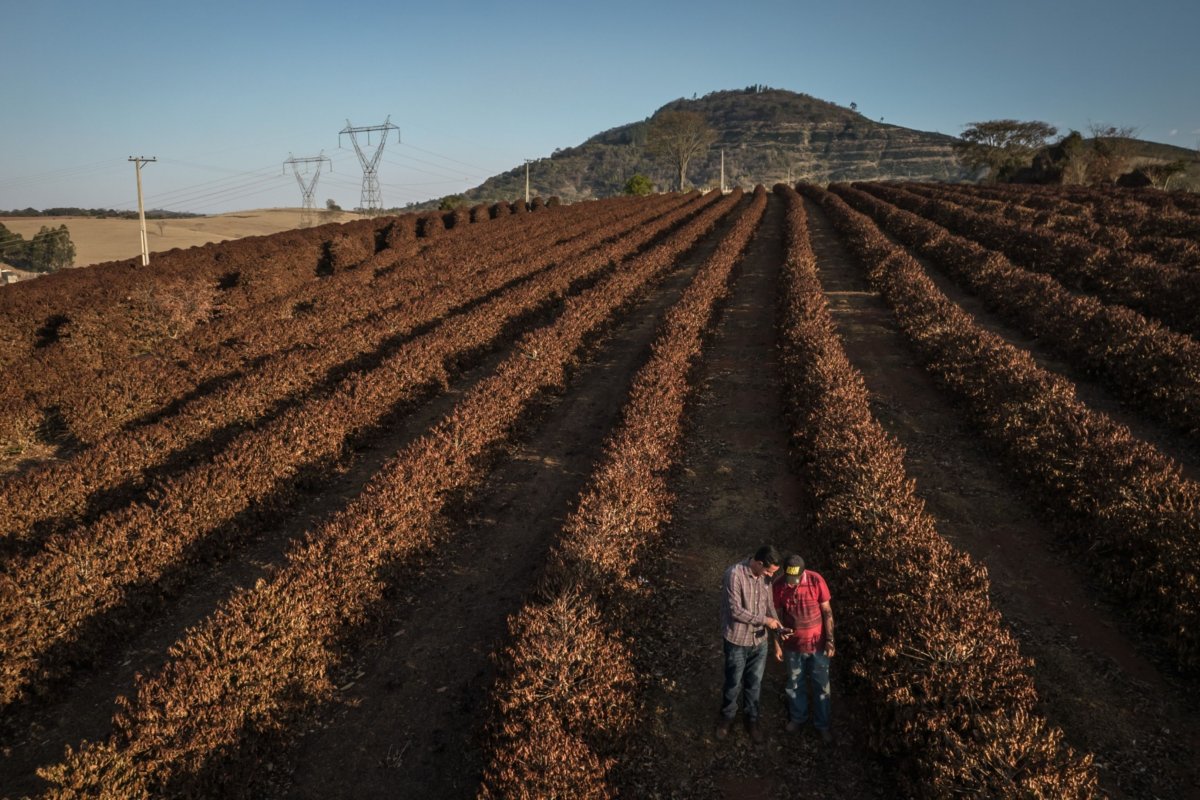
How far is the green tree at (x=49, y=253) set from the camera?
184 feet

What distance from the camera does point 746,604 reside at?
5.46 m

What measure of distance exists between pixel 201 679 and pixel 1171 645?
948 centimetres

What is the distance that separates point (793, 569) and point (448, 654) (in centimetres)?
421

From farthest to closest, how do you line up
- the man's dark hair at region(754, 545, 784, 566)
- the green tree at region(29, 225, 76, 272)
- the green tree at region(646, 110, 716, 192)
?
the green tree at region(646, 110, 716, 192) < the green tree at region(29, 225, 76, 272) < the man's dark hair at region(754, 545, 784, 566)

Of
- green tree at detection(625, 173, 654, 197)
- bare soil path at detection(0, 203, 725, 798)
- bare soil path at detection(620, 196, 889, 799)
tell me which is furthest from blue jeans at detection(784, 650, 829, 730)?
green tree at detection(625, 173, 654, 197)

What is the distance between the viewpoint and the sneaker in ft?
19.2

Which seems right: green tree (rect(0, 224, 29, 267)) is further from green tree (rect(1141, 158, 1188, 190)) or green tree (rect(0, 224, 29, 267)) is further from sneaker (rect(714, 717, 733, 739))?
green tree (rect(1141, 158, 1188, 190))

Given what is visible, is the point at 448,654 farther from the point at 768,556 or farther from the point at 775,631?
the point at 768,556

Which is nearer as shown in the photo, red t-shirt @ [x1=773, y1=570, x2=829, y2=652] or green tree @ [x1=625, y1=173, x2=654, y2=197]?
red t-shirt @ [x1=773, y1=570, x2=829, y2=652]

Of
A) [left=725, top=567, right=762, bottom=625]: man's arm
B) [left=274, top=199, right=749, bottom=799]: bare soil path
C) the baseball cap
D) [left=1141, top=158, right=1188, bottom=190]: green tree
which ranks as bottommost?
[left=274, top=199, right=749, bottom=799]: bare soil path

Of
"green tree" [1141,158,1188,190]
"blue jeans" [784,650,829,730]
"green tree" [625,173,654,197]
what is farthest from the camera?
"green tree" [625,173,654,197]

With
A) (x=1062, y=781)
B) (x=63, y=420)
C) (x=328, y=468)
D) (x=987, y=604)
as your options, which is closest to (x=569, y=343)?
(x=328, y=468)

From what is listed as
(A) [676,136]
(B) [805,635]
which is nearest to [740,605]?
(B) [805,635]

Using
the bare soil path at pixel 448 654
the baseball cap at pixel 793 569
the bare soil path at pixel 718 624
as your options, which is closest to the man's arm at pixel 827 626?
the baseball cap at pixel 793 569
